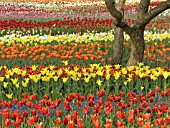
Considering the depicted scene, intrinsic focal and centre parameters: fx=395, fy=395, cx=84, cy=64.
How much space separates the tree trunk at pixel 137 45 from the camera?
783cm

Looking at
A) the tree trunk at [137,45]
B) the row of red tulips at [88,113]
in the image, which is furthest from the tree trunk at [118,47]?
the row of red tulips at [88,113]

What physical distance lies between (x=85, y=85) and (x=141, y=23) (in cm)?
188

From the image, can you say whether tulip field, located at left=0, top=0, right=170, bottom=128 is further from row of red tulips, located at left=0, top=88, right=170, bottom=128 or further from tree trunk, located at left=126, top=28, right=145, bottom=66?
tree trunk, located at left=126, top=28, right=145, bottom=66

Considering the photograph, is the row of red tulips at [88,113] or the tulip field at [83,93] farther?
the tulip field at [83,93]

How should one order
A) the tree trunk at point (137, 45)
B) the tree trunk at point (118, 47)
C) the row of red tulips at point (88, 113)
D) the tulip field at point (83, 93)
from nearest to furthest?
the row of red tulips at point (88, 113) → the tulip field at point (83, 93) → the tree trunk at point (137, 45) → the tree trunk at point (118, 47)

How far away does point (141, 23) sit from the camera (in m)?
7.75

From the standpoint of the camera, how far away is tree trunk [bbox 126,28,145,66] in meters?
7.83

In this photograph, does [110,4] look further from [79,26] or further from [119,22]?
[79,26]

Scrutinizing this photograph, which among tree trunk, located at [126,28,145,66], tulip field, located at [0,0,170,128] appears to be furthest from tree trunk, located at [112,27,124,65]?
tree trunk, located at [126,28,145,66]

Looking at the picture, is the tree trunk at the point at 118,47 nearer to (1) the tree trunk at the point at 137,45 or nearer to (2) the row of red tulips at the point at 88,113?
(1) the tree trunk at the point at 137,45

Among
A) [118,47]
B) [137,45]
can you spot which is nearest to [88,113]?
[137,45]

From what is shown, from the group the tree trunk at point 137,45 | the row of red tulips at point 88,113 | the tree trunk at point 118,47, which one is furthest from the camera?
the tree trunk at point 118,47

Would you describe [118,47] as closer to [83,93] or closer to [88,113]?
[83,93]

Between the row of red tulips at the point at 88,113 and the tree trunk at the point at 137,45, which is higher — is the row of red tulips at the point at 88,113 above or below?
below
